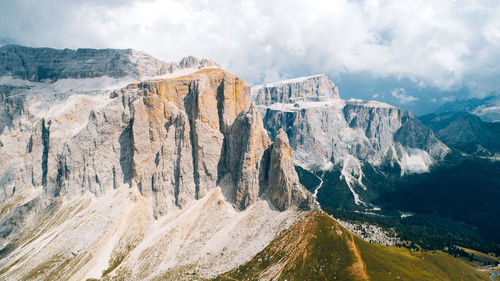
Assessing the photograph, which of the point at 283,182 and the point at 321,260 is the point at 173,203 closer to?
the point at 283,182

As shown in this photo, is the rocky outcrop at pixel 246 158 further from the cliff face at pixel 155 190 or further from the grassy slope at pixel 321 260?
the grassy slope at pixel 321 260

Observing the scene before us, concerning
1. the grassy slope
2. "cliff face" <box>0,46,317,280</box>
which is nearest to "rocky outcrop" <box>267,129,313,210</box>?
"cliff face" <box>0,46,317,280</box>

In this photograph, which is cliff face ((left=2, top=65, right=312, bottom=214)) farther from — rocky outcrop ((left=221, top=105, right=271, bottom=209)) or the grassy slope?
the grassy slope

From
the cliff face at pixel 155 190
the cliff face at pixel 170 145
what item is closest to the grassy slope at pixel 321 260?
the cliff face at pixel 155 190

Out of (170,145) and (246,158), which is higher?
(170,145)

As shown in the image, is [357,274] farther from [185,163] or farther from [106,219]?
[106,219]

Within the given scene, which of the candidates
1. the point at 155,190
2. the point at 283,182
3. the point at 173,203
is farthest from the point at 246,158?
the point at 155,190

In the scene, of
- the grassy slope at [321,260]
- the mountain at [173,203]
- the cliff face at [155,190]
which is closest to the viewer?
the grassy slope at [321,260]

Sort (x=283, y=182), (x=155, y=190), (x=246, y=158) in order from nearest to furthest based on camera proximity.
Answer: (x=283, y=182) → (x=246, y=158) → (x=155, y=190)
